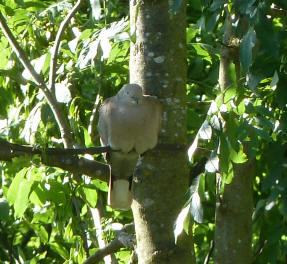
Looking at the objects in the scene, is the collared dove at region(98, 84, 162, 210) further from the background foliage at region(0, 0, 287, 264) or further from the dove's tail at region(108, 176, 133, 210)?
the background foliage at region(0, 0, 287, 264)

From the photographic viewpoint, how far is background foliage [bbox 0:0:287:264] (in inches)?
91.4

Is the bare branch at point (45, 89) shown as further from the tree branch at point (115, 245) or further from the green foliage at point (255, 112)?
the green foliage at point (255, 112)

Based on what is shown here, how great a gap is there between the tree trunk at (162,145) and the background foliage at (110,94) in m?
0.12

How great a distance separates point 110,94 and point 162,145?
4.10 feet

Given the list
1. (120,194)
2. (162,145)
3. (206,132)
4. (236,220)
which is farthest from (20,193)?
(206,132)

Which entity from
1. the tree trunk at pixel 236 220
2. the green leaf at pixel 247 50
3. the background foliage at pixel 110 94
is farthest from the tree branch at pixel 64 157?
the green leaf at pixel 247 50

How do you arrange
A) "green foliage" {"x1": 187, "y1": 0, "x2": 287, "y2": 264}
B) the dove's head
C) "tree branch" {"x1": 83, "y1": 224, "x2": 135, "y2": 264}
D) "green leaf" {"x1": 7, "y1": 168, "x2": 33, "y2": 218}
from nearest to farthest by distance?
1. "green foliage" {"x1": 187, "y1": 0, "x2": 287, "y2": 264}
2. the dove's head
3. "green leaf" {"x1": 7, "y1": 168, "x2": 33, "y2": 218}
4. "tree branch" {"x1": 83, "y1": 224, "x2": 135, "y2": 264}

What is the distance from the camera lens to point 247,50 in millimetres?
2119

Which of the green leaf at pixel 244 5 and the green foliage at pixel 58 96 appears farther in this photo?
the green foliage at pixel 58 96

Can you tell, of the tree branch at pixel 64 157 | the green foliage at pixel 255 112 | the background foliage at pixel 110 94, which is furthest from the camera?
the tree branch at pixel 64 157

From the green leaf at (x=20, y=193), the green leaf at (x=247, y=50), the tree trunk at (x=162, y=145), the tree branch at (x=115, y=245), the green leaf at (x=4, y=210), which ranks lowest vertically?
the tree branch at (x=115, y=245)

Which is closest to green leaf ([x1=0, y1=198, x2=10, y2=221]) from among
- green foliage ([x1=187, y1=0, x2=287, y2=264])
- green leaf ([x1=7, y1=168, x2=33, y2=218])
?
green leaf ([x1=7, y1=168, x2=33, y2=218])

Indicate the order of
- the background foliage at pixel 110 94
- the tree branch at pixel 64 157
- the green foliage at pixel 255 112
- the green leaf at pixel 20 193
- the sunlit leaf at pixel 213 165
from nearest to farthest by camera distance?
1. the green foliage at pixel 255 112
2. the background foliage at pixel 110 94
3. the sunlit leaf at pixel 213 165
4. the tree branch at pixel 64 157
5. the green leaf at pixel 20 193

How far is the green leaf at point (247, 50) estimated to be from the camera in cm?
210
